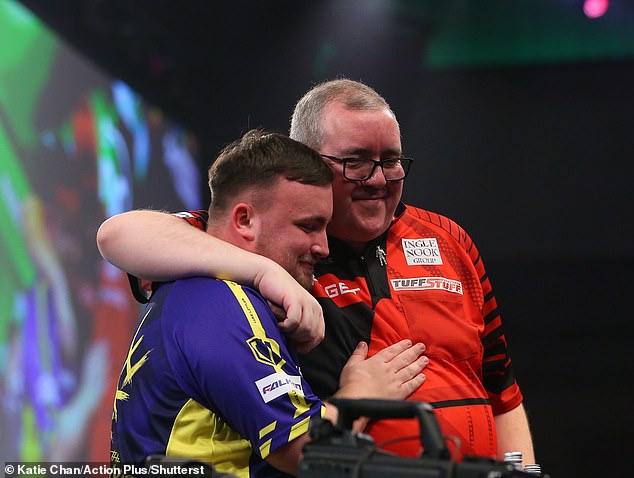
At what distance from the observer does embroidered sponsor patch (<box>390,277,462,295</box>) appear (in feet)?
5.94

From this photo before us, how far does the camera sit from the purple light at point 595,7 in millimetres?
4324

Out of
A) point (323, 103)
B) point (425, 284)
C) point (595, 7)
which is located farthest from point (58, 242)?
point (595, 7)

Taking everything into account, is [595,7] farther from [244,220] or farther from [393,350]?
[244,220]

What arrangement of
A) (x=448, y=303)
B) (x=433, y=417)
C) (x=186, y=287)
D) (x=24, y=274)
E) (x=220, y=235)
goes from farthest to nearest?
(x=24, y=274)
(x=448, y=303)
(x=220, y=235)
(x=186, y=287)
(x=433, y=417)

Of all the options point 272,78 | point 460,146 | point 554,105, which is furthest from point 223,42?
point 554,105

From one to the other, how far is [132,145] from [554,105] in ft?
6.86

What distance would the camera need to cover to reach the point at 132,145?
3914 millimetres

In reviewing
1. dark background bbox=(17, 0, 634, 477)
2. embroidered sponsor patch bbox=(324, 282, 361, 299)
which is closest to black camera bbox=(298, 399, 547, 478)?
embroidered sponsor patch bbox=(324, 282, 361, 299)

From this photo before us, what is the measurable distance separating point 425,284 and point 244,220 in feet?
1.52

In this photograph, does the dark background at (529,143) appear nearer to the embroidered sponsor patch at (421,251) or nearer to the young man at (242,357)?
the embroidered sponsor patch at (421,251)

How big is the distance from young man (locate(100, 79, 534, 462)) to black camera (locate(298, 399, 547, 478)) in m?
0.60

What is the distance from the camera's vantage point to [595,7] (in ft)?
14.3

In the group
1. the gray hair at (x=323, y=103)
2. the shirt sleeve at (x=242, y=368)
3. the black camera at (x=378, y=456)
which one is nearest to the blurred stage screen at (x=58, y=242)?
the gray hair at (x=323, y=103)

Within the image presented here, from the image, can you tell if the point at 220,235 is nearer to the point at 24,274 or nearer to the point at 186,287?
the point at 186,287
